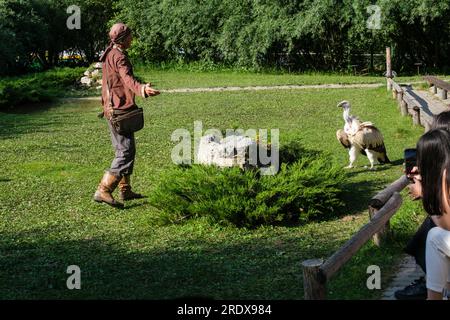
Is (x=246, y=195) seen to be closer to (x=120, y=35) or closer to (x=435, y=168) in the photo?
(x=120, y=35)

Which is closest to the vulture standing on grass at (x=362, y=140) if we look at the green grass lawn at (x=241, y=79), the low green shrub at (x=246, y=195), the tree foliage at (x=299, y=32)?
the low green shrub at (x=246, y=195)

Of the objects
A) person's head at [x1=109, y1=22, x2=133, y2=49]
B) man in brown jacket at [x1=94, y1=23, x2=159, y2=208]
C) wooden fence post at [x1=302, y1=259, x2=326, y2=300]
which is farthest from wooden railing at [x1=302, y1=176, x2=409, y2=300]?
person's head at [x1=109, y1=22, x2=133, y2=49]

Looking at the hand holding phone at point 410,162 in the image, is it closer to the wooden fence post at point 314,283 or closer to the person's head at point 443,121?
the person's head at point 443,121

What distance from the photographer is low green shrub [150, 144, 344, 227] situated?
7.98m

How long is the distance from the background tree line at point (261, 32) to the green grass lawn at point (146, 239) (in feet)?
52.3

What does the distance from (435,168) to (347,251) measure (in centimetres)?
119

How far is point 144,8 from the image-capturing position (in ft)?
128

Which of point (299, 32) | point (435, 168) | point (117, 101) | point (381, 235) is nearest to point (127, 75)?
point (117, 101)

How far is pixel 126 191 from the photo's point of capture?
9398 mm

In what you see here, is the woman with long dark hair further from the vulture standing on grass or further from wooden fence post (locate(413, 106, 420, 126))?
wooden fence post (locate(413, 106, 420, 126))

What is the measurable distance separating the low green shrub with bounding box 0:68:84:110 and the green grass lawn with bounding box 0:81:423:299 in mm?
8395

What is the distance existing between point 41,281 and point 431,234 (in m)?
3.52

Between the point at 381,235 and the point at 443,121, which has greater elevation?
the point at 443,121

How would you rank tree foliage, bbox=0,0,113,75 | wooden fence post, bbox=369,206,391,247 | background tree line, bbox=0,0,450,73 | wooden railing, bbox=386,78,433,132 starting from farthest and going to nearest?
tree foliage, bbox=0,0,113,75, background tree line, bbox=0,0,450,73, wooden railing, bbox=386,78,433,132, wooden fence post, bbox=369,206,391,247
